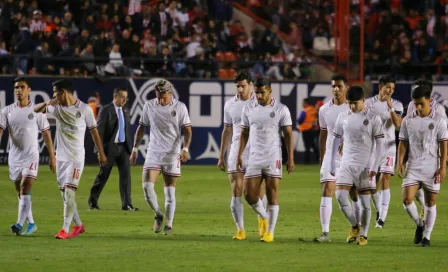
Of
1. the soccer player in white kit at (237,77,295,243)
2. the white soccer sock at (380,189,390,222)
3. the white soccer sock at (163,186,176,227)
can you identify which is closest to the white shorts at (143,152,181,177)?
the white soccer sock at (163,186,176,227)

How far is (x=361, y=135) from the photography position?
50.4 feet

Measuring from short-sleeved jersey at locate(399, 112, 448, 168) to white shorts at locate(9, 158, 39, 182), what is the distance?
5369mm

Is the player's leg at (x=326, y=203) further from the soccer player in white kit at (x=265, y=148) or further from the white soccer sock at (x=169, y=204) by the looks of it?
the white soccer sock at (x=169, y=204)

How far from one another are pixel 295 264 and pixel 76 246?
3296 millimetres

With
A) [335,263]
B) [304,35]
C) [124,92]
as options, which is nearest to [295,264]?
[335,263]

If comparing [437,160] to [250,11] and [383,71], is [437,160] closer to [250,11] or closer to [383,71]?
[383,71]

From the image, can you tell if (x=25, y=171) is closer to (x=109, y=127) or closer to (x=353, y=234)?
(x=353, y=234)

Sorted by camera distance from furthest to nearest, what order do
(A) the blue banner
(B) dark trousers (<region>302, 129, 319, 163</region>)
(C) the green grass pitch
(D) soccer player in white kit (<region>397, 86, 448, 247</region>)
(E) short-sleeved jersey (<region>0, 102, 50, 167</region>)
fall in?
(B) dark trousers (<region>302, 129, 319, 163</region>) → (A) the blue banner → (E) short-sleeved jersey (<region>0, 102, 50, 167</region>) → (D) soccer player in white kit (<region>397, 86, 448, 247</region>) → (C) the green grass pitch

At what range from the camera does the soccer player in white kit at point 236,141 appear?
53.2ft

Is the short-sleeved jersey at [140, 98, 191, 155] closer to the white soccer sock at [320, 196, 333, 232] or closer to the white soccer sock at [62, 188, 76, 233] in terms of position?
the white soccer sock at [62, 188, 76, 233]

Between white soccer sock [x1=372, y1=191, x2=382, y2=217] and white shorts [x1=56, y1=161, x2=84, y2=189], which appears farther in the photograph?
white soccer sock [x1=372, y1=191, x2=382, y2=217]

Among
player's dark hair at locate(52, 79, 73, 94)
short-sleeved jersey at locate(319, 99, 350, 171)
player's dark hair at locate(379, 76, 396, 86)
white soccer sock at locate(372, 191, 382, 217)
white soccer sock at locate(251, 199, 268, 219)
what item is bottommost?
white soccer sock at locate(372, 191, 382, 217)

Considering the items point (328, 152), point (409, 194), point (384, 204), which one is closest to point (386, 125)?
point (384, 204)

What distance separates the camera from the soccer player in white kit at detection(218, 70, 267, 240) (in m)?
16.2
